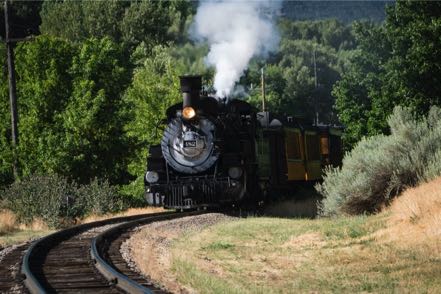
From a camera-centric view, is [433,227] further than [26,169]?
No

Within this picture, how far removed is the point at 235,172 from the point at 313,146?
Result: 8.63m

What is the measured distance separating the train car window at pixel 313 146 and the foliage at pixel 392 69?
Answer: 9.27ft

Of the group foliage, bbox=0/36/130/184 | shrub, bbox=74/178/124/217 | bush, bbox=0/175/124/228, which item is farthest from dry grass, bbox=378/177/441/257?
foliage, bbox=0/36/130/184

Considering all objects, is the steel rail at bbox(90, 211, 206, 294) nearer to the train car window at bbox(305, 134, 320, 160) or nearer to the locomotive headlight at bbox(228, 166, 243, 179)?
the locomotive headlight at bbox(228, 166, 243, 179)

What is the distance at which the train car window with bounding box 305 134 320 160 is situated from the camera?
101 ft

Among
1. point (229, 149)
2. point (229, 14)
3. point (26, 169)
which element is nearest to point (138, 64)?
point (26, 169)

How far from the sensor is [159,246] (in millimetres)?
16766

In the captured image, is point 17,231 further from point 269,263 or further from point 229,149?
point 269,263

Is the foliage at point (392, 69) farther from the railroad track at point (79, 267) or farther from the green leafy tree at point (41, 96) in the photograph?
the green leafy tree at point (41, 96)

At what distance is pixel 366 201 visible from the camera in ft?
69.9

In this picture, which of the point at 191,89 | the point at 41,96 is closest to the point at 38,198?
the point at 191,89

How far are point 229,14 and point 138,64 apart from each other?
28121mm

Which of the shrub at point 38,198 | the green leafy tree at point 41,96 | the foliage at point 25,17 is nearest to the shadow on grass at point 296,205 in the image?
the shrub at point 38,198

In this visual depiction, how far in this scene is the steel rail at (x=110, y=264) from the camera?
10053 millimetres
